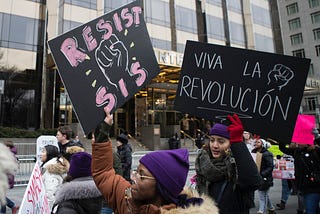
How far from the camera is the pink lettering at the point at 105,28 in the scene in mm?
3354

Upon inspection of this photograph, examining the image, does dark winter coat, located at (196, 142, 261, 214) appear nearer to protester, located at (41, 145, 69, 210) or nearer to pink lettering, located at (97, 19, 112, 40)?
pink lettering, located at (97, 19, 112, 40)

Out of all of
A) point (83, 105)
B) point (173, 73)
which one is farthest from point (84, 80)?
point (173, 73)

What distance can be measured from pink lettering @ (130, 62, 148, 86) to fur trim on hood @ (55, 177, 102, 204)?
126 centimetres

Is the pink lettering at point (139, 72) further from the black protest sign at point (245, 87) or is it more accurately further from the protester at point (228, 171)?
the protester at point (228, 171)

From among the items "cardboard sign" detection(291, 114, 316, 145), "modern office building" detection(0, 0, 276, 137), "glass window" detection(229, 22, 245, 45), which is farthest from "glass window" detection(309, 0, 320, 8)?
"cardboard sign" detection(291, 114, 316, 145)

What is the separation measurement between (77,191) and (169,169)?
1550 mm

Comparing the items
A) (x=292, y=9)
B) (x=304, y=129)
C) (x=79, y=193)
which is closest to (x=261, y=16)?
(x=292, y=9)

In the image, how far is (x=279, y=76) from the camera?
3.04m

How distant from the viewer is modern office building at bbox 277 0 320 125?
47.8 metres

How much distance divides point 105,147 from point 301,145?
472cm

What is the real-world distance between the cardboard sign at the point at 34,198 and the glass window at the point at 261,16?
127 feet

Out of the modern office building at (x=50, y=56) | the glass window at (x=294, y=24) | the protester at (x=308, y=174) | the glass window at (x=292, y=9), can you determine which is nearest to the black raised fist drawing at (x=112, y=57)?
the protester at (x=308, y=174)

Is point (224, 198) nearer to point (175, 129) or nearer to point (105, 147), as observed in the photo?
point (105, 147)

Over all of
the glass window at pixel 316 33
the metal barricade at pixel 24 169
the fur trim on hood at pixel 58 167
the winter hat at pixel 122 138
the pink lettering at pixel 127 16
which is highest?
the glass window at pixel 316 33
